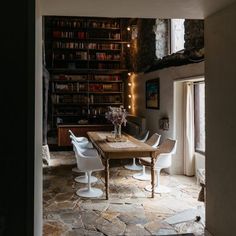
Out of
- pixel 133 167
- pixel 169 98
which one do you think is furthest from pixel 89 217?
pixel 169 98

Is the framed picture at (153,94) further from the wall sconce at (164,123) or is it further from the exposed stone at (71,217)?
the exposed stone at (71,217)

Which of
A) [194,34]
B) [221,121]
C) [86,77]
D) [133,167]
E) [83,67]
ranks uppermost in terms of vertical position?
→ [83,67]

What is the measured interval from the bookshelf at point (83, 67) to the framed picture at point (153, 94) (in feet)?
6.87

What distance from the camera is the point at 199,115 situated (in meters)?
5.50

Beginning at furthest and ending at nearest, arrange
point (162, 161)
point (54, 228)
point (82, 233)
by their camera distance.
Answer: point (162, 161), point (54, 228), point (82, 233)

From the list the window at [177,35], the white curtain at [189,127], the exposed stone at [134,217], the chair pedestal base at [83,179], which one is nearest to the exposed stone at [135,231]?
the exposed stone at [134,217]

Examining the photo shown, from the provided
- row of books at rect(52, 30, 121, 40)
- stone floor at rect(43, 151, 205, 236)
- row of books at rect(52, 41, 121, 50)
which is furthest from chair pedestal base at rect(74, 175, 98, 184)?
row of books at rect(52, 30, 121, 40)

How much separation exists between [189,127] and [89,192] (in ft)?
7.68

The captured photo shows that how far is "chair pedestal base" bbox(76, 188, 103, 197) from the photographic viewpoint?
440 centimetres

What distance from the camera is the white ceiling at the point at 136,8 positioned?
233 cm

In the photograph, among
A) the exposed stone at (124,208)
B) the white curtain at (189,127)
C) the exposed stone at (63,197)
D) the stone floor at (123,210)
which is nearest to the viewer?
the stone floor at (123,210)

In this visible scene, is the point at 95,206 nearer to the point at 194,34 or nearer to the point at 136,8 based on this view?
the point at 136,8

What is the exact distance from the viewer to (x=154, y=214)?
366cm
